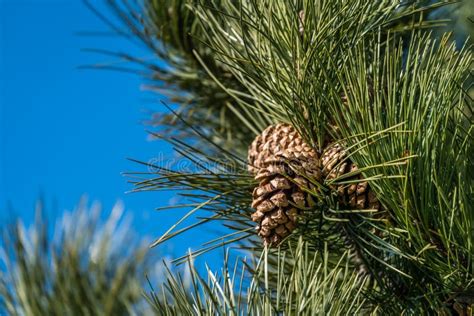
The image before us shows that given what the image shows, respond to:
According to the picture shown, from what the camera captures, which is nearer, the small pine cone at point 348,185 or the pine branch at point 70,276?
the small pine cone at point 348,185

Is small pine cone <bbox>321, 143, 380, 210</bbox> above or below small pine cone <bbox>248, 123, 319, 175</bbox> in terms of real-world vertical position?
below

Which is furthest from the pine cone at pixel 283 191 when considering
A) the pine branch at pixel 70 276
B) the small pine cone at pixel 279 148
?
the pine branch at pixel 70 276

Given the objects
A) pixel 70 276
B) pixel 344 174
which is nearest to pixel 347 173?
pixel 344 174

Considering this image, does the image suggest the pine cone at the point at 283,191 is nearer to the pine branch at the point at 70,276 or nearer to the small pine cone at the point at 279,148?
the small pine cone at the point at 279,148

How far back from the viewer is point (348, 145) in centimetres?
73

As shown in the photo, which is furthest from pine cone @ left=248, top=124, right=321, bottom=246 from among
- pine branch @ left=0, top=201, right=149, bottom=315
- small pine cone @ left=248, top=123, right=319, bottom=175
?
pine branch @ left=0, top=201, right=149, bottom=315

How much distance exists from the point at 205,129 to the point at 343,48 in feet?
1.56

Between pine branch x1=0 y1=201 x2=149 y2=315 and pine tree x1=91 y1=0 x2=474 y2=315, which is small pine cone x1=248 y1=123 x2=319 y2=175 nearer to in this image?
pine tree x1=91 y1=0 x2=474 y2=315

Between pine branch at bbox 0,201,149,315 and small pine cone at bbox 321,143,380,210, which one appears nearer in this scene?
small pine cone at bbox 321,143,380,210

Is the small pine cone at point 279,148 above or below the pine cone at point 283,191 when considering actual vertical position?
above

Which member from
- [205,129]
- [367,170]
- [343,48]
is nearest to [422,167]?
[367,170]

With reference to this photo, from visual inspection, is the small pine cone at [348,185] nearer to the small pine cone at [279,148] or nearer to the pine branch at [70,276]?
the small pine cone at [279,148]

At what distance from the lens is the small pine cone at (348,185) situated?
74cm

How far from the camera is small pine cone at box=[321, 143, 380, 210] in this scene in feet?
2.42
